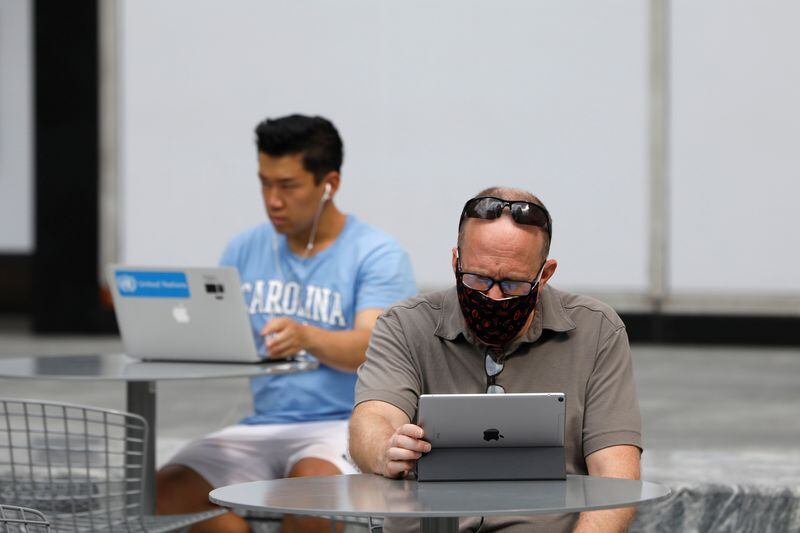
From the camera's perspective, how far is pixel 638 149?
413 inches

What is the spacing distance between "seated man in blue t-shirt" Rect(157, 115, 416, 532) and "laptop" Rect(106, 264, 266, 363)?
0.10 metres

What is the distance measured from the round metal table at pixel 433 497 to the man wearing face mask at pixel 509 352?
0.20m

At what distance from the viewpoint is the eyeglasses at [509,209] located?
9.84ft

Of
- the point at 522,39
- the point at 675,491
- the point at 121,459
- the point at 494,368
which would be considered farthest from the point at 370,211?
the point at 494,368

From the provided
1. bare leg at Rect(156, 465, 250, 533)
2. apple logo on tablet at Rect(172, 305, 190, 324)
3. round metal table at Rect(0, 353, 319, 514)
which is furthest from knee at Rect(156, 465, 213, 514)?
apple logo on tablet at Rect(172, 305, 190, 324)

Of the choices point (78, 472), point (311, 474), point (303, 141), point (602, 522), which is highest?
point (303, 141)

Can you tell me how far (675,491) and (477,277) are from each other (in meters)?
1.98

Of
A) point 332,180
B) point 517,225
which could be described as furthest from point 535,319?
point 332,180

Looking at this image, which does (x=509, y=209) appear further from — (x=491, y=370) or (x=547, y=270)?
(x=491, y=370)

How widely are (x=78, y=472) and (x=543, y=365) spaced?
2.60 m

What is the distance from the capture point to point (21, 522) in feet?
8.48

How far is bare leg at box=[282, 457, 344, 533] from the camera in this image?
411 centimetres

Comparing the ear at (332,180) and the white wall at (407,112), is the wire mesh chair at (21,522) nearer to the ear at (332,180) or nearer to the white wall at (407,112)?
the ear at (332,180)

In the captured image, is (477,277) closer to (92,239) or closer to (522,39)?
(522,39)
